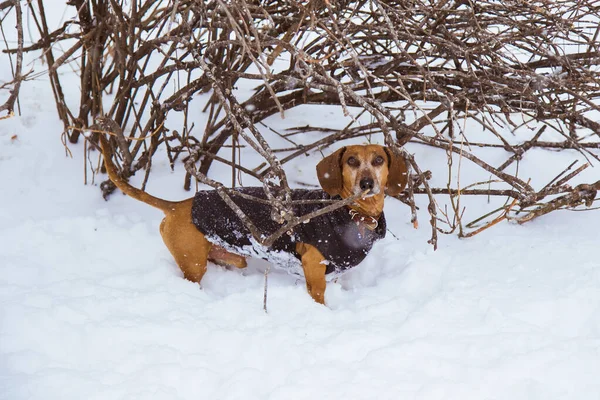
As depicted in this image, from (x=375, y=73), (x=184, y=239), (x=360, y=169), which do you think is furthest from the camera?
(x=375, y=73)

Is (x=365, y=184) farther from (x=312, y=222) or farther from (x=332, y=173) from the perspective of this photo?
(x=312, y=222)

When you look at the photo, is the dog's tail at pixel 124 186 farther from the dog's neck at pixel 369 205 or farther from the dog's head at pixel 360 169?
the dog's neck at pixel 369 205

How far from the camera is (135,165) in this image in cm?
378

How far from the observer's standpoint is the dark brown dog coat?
10.1 ft

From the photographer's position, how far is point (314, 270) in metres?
3.11

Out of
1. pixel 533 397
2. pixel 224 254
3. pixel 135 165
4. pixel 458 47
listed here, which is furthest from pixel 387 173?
pixel 135 165

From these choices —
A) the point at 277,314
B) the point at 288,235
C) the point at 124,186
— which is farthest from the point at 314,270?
the point at 124,186

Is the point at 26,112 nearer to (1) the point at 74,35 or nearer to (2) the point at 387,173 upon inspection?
(1) the point at 74,35

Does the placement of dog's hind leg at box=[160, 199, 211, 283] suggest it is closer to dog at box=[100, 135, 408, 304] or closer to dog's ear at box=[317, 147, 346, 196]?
dog at box=[100, 135, 408, 304]

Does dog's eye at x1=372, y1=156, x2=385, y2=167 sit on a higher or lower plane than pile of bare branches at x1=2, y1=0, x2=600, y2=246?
lower

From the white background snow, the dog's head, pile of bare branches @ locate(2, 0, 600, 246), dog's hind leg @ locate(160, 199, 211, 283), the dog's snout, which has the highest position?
pile of bare branches @ locate(2, 0, 600, 246)

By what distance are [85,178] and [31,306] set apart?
1.38 meters

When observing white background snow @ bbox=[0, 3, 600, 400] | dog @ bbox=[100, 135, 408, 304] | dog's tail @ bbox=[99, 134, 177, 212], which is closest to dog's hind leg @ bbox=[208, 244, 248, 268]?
white background snow @ bbox=[0, 3, 600, 400]

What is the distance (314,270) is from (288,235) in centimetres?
24
